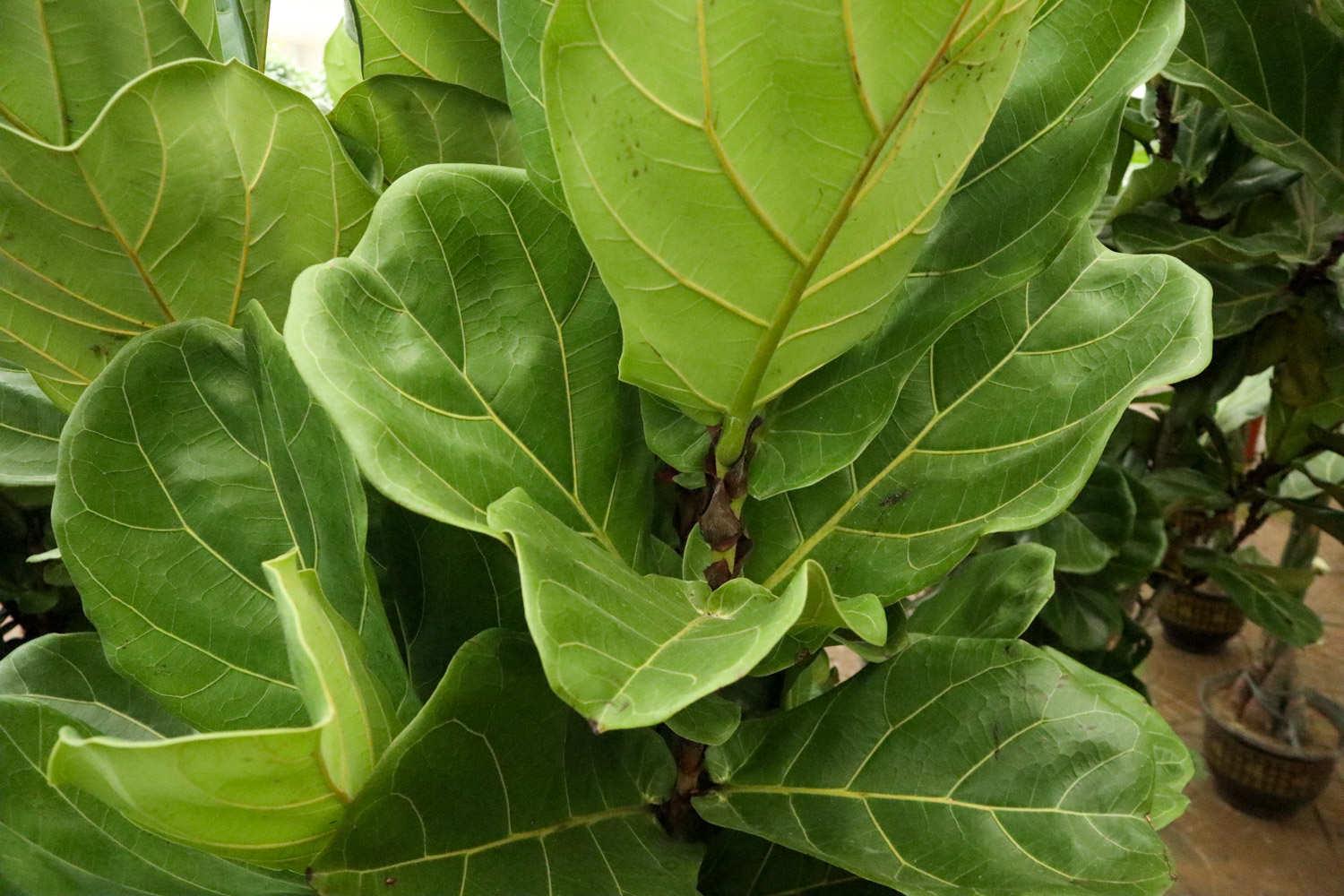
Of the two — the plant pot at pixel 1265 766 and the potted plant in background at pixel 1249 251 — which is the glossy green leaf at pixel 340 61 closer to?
the potted plant in background at pixel 1249 251

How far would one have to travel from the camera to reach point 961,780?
1.31 feet

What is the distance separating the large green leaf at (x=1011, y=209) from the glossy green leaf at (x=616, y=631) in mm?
79

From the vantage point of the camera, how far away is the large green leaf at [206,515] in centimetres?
37

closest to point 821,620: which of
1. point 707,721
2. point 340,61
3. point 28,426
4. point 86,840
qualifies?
point 707,721

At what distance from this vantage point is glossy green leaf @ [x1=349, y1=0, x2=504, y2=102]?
47 cm

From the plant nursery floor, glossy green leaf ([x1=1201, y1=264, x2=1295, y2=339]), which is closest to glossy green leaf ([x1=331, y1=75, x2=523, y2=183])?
glossy green leaf ([x1=1201, y1=264, x2=1295, y2=339])

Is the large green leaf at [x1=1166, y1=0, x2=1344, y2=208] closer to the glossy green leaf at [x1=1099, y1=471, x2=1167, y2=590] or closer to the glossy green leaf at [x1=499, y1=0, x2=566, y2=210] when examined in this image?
the glossy green leaf at [x1=1099, y1=471, x2=1167, y2=590]

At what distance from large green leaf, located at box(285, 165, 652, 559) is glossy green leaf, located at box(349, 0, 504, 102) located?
0.14m

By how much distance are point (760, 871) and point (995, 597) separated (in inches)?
6.4

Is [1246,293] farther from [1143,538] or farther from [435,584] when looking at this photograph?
[435,584]

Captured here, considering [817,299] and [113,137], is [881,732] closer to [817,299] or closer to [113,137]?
[817,299]

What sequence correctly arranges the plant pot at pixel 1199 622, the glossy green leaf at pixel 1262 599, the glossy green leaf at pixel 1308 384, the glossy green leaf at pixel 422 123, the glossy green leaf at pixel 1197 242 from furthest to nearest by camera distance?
the plant pot at pixel 1199 622 → the glossy green leaf at pixel 1262 599 → the glossy green leaf at pixel 1308 384 → the glossy green leaf at pixel 1197 242 → the glossy green leaf at pixel 422 123

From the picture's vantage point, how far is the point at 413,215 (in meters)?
0.35

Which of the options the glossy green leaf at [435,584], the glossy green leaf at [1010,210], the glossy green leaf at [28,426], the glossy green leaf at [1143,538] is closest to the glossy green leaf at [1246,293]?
the glossy green leaf at [1143,538]
